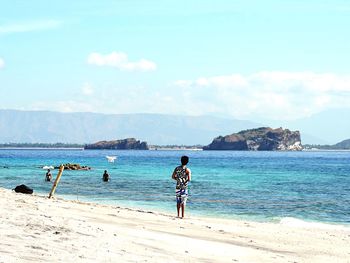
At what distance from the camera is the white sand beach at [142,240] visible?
42.2ft

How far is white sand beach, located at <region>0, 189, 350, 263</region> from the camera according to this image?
1286 centimetres

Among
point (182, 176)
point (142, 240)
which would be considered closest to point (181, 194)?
point (182, 176)

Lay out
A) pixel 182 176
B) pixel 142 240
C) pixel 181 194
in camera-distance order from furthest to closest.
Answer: pixel 181 194, pixel 182 176, pixel 142 240

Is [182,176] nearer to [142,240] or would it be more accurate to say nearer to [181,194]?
[181,194]

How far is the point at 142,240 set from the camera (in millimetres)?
15789

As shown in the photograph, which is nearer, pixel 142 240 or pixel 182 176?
pixel 142 240

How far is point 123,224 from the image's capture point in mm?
19484

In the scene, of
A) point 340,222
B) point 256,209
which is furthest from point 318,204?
point 340,222

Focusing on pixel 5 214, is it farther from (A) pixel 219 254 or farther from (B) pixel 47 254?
(A) pixel 219 254


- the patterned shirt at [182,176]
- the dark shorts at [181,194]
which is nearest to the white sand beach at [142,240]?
the dark shorts at [181,194]

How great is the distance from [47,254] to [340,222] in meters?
21.8

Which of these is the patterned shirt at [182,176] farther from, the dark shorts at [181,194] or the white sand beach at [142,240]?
the white sand beach at [142,240]

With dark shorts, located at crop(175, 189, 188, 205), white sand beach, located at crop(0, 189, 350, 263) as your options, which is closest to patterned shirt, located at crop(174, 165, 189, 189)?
dark shorts, located at crop(175, 189, 188, 205)

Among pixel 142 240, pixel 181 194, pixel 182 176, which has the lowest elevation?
pixel 142 240
